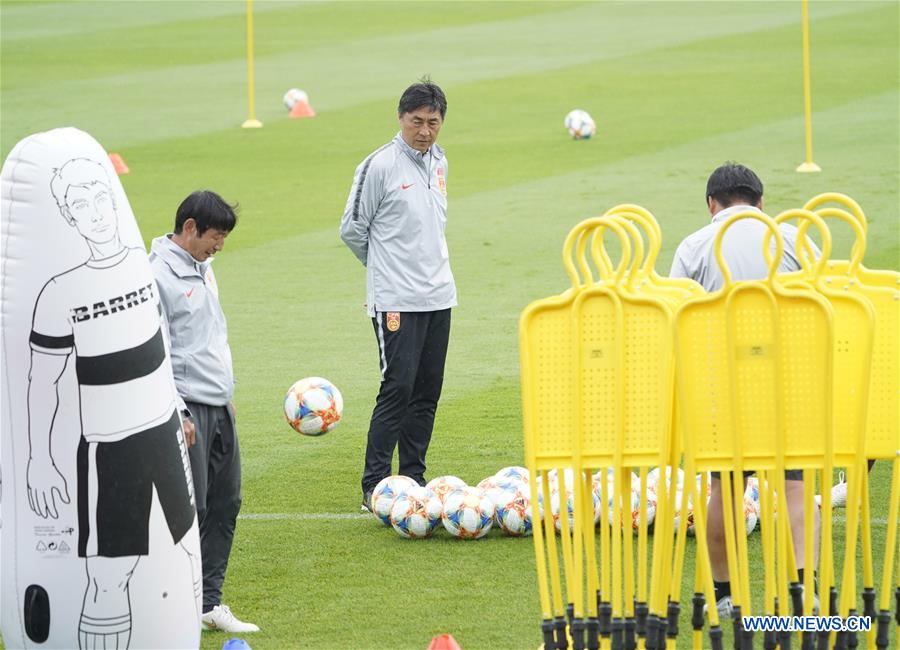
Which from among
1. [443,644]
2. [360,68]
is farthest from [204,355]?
[360,68]

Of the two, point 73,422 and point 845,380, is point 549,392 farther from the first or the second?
point 73,422

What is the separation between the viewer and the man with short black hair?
22.9ft

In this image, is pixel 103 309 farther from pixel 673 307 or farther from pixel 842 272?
pixel 842 272

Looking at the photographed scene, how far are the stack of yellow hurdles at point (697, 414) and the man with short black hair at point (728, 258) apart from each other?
983 mm

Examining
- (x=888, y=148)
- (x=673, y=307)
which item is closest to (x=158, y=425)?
(x=673, y=307)

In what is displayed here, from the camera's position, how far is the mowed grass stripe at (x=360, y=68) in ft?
88.7

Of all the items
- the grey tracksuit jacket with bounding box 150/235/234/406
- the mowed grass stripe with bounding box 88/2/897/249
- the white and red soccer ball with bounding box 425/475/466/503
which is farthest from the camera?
the mowed grass stripe with bounding box 88/2/897/249

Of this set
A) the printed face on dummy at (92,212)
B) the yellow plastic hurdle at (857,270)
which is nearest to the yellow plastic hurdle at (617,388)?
the yellow plastic hurdle at (857,270)

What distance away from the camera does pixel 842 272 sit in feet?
21.8

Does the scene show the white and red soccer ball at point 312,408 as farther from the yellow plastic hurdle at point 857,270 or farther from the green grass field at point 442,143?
the yellow plastic hurdle at point 857,270

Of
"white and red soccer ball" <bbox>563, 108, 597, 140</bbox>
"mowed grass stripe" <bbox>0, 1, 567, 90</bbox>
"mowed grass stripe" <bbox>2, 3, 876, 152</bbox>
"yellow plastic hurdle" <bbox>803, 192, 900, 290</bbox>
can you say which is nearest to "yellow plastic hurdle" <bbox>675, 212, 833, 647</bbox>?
"yellow plastic hurdle" <bbox>803, 192, 900, 290</bbox>

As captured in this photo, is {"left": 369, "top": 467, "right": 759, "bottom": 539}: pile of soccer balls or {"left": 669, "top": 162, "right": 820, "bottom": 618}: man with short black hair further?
{"left": 369, "top": 467, "right": 759, "bottom": 539}: pile of soccer balls

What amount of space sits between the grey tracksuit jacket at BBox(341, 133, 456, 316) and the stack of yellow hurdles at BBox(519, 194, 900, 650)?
298 cm

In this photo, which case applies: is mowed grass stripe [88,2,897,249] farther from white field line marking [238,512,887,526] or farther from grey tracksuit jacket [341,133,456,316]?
white field line marking [238,512,887,526]
